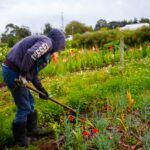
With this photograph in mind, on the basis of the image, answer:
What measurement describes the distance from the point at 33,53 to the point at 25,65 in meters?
0.18

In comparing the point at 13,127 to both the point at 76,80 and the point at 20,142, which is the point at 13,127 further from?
the point at 76,80

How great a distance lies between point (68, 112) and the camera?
6.16m

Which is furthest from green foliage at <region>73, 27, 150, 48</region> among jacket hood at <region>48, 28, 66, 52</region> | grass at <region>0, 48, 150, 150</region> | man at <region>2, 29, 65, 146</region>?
jacket hood at <region>48, 28, 66, 52</region>

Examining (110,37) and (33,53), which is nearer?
(33,53)

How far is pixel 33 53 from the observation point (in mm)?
4555

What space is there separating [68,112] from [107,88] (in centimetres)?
185

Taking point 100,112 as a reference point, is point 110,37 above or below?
above

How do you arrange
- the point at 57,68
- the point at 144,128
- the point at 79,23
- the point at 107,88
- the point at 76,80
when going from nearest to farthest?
the point at 144,128
the point at 107,88
the point at 76,80
the point at 57,68
the point at 79,23

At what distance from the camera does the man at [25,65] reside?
462cm

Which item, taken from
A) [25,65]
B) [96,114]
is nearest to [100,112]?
[96,114]

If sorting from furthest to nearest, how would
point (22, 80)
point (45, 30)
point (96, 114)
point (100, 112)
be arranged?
point (45, 30), point (100, 112), point (96, 114), point (22, 80)

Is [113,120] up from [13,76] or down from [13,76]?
down

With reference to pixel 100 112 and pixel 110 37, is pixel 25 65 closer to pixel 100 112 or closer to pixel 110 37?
pixel 100 112

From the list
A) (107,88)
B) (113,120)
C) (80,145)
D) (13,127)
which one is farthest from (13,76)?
(107,88)
